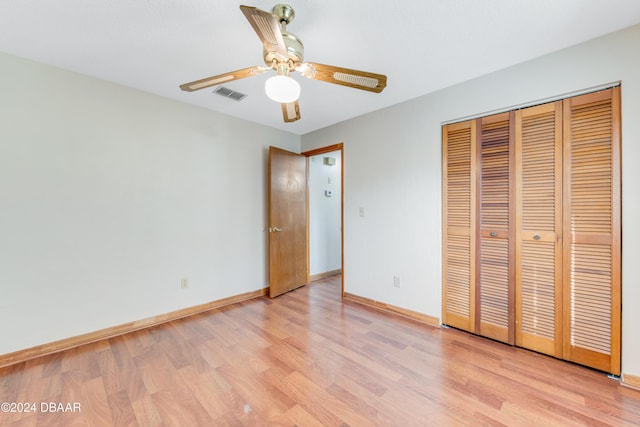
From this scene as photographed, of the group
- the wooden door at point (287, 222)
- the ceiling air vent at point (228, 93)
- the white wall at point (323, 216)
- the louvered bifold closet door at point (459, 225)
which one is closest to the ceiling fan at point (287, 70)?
the ceiling air vent at point (228, 93)

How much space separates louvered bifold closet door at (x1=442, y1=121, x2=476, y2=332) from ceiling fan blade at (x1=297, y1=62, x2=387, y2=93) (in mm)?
1343

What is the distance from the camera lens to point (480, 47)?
Result: 6.24 feet

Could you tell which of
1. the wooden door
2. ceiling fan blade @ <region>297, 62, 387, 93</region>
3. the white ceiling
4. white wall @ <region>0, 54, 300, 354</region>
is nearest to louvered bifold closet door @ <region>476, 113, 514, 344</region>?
the white ceiling

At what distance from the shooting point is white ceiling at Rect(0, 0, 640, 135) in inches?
60.1

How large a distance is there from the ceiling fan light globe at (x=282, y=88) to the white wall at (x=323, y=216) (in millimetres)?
2835

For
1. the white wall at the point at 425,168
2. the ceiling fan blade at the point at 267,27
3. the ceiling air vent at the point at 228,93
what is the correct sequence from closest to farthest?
the ceiling fan blade at the point at 267,27
the white wall at the point at 425,168
the ceiling air vent at the point at 228,93

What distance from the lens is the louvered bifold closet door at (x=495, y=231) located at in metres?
2.22

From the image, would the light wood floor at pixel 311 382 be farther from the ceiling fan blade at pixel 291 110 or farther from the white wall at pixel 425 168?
the ceiling fan blade at pixel 291 110

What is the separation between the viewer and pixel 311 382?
1.78 meters

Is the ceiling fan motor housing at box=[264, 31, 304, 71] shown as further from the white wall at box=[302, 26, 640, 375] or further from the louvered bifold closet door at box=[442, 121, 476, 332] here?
the louvered bifold closet door at box=[442, 121, 476, 332]

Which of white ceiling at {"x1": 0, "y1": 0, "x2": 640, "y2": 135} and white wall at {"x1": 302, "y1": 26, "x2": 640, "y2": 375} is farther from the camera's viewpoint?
white wall at {"x1": 302, "y1": 26, "x2": 640, "y2": 375}

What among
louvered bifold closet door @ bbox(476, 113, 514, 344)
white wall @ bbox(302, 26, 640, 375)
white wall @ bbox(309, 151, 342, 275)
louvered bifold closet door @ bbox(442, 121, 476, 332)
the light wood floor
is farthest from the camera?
white wall @ bbox(309, 151, 342, 275)

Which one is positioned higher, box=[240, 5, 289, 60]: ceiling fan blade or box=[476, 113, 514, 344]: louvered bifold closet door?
box=[240, 5, 289, 60]: ceiling fan blade

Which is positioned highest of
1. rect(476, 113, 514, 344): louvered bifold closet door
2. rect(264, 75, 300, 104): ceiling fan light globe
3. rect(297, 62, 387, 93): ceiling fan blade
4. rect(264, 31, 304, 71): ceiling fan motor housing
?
rect(264, 31, 304, 71): ceiling fan motor housing
